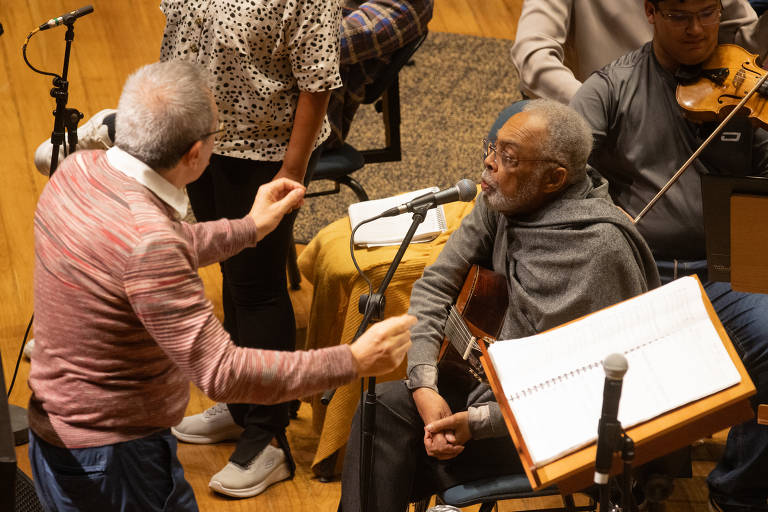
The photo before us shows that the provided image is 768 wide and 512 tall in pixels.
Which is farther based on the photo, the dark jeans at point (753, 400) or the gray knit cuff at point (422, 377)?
the dark jeans at point (753, 400)

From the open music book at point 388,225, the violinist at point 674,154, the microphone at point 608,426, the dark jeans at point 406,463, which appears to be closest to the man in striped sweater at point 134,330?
the microphone at point 608,426

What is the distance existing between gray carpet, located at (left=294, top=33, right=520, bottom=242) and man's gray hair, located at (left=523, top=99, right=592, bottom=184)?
1.88m

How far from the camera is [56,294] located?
1.55 meters

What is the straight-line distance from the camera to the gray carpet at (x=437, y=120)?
408 centimetres

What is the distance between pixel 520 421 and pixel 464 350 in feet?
1.91

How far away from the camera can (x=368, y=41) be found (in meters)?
3.06

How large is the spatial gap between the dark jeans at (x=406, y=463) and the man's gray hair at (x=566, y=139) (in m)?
0.66

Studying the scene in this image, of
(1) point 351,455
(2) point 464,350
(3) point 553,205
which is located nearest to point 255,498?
(1) point 351,455

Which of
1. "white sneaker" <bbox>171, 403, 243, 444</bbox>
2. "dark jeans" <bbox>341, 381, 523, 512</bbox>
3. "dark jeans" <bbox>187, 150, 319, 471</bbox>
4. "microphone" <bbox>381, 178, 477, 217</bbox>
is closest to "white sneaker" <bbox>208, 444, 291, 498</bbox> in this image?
"dark jeans" <bbox>187, 150, 319, 471</bbox>

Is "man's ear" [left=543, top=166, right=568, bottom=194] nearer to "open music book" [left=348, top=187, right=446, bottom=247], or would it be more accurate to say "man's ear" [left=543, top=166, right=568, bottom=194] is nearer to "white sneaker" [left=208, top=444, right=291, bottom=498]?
"open music book" [left=348, top=187, right=446, bottom=247]

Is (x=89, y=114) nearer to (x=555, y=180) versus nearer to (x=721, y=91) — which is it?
(x=555, y=180)

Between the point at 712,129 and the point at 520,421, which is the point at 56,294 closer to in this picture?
the point at 520,421

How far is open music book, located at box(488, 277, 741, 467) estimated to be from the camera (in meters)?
1.58

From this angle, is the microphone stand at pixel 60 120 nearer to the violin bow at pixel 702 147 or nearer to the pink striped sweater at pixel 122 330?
the pink striped sweater at pixel 122 330
